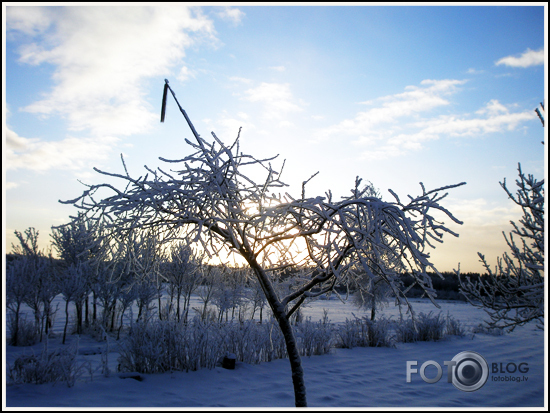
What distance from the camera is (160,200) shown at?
10.6 feet

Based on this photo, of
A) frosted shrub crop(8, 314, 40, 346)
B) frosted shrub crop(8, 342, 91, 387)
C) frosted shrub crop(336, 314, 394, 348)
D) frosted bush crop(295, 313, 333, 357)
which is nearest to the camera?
frosted shrub crop(8, 342, 91, 387)

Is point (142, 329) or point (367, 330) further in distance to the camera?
point (367, 330)

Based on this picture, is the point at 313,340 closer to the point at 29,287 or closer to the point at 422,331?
the point at 422,331

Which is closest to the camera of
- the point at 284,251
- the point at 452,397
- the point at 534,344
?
the point at 284,251

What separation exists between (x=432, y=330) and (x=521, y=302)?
836 centimetres

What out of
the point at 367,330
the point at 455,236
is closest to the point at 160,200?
the point at 455,236

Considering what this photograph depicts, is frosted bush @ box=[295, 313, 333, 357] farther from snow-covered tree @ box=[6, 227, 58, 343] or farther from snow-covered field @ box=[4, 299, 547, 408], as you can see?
snow-covered tree @ box=[6, 227, 58, 343]

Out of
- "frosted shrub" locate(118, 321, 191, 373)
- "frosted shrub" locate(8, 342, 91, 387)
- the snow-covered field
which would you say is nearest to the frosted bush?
the snow-covered field

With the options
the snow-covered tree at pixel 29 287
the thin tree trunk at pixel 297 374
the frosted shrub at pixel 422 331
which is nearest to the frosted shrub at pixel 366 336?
the frosted shrub at pixel 422 331

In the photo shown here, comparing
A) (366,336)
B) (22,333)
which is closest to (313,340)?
(366,336)

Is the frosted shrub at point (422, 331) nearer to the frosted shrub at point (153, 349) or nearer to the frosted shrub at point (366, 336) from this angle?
the frosted shrub at point (366, 336)

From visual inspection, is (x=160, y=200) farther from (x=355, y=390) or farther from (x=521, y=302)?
(x=521, y=302)

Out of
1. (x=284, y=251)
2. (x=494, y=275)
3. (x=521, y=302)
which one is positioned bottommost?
(x=521, y=302)

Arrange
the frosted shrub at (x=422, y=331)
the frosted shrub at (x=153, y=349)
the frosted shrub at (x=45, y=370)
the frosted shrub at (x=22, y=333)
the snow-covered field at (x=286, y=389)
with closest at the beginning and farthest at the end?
the snow-covered field at (x=286, y=389) < the frosted shrub at (x=45, y=370) < the frosted shrub at (x=153, y=349) < the frosted shrub at (x=22, y=333) < the frosted shrub at (x=422, y=331)
